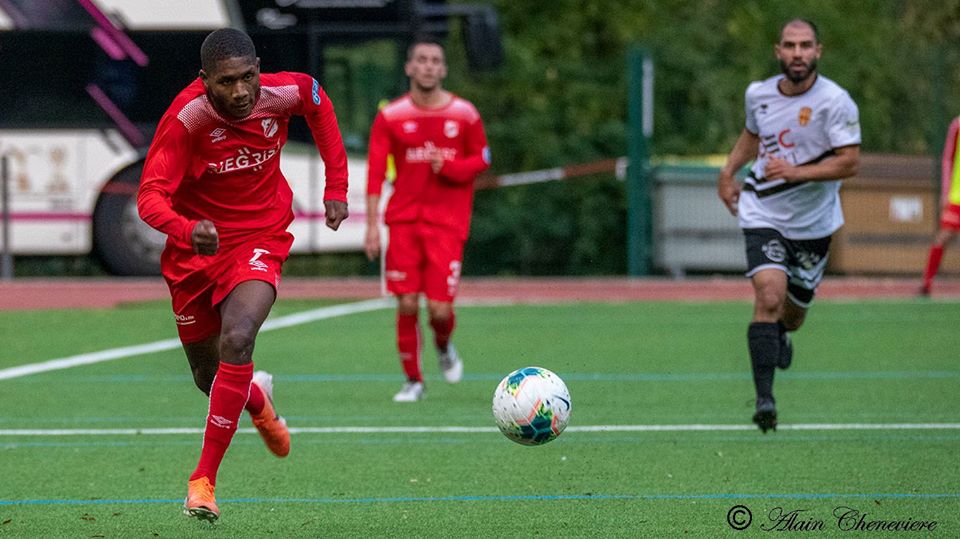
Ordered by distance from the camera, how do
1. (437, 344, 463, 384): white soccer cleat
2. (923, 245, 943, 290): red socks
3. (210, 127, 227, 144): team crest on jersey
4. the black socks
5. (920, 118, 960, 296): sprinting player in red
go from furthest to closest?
(923, 245, 943, 290): red socks, (920, 118, 960, 296): sprinting player in red, (437, 344, 463, 384): white soccer cleat, the black socks, (210, 127, 227, 144): team crest on jersey

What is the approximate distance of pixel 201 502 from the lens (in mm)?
6301

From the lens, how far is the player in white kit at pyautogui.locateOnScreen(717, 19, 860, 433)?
9000mm

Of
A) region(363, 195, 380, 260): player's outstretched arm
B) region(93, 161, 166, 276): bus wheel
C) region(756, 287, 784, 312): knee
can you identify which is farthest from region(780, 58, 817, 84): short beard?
region(93, 161, 166, 276): bus wheel

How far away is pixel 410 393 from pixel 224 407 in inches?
161

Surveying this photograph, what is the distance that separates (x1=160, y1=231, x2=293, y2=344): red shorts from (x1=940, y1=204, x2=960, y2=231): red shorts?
10.3 m

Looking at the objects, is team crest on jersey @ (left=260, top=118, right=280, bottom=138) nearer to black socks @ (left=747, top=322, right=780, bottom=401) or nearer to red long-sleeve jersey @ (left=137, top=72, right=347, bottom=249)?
red long-sleeve jersey @ (left=137, top=72, right=347, bottom=249)

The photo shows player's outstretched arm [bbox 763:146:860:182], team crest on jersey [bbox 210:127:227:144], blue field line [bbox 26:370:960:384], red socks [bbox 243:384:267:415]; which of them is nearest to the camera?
team crest on jersey [bbox 210:127:227:144]

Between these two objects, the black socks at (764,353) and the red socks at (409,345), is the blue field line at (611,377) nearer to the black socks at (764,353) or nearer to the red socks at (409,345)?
the red socks at (409,345)

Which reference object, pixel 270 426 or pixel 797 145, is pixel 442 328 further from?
pixel 270 426

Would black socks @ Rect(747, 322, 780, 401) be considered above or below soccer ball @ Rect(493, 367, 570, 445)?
below

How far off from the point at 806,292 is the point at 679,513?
328 cm

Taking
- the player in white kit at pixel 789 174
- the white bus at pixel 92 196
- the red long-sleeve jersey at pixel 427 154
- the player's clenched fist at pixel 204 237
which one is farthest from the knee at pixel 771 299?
the white bus at pixel 92 196

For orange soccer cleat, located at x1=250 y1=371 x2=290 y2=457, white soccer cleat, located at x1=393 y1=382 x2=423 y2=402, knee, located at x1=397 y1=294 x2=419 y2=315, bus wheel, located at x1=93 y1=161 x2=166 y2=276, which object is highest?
orange soccer cleat, located at x1=250 y1=371 x2=290 y2=457

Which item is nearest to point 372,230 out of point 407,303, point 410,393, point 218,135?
point 407,303
